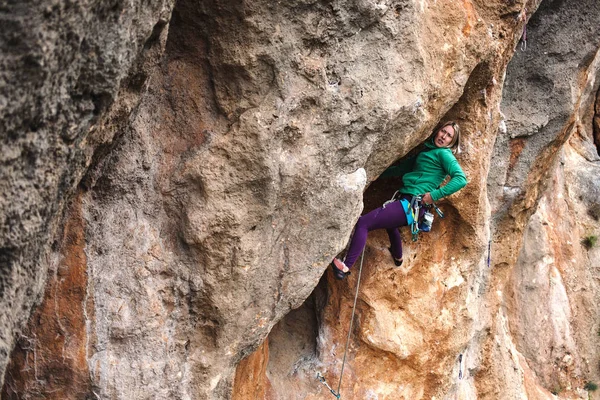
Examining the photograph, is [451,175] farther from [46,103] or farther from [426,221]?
[46,103]

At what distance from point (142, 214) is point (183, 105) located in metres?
0.72

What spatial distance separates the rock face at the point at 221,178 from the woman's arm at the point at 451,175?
0.95 ft

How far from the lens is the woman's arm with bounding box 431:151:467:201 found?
→ 4906 mm

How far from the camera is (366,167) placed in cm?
457

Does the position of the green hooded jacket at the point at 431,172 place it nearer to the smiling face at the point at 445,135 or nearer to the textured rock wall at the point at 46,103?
the smiling face at the point at 445,135

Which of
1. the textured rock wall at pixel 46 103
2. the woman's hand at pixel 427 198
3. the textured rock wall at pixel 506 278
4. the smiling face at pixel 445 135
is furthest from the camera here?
the textured rock wall at pixel 506 278

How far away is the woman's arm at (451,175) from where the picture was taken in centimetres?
491

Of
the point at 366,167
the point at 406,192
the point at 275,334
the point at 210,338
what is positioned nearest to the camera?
the point at 210,338

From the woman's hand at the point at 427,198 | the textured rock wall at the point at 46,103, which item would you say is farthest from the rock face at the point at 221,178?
the woman's hand at the point at 427,198

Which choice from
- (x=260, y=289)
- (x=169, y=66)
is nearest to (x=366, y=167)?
(x=260, y=289)

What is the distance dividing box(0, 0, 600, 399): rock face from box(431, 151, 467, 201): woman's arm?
0.95 feet

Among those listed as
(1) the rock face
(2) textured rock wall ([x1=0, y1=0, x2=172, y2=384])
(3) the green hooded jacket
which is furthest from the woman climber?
(2) textured rock wall ([x1=0, y1=0, x2=172, y2=384])

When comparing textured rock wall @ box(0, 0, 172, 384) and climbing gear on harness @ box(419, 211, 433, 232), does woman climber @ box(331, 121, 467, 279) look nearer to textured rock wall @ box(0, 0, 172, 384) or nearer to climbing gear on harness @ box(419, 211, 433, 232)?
climbing gear on harness @ box(419, 211, 433, 232)

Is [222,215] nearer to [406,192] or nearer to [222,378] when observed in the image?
[222,378]
